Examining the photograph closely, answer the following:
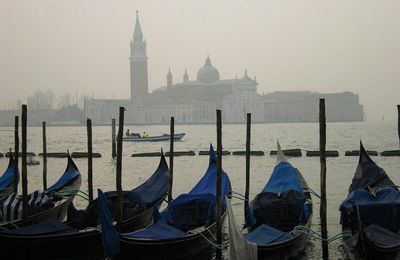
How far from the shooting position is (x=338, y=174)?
1630 cm

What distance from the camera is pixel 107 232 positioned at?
6.04 meters

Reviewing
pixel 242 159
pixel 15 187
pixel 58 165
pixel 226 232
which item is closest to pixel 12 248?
pixel 15 187

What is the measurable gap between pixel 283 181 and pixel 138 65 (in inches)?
3934

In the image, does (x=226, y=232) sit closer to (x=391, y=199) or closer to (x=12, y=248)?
(x=391, y=199)

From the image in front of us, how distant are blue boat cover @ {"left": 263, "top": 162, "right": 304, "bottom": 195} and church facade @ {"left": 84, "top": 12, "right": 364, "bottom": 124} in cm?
8581

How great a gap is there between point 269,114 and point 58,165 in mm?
87395

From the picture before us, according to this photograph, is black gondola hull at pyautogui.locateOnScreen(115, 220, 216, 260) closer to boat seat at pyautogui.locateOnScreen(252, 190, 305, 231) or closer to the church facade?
boat seat at pyautogui.locateOnScreen(252, 190, 305, 231)

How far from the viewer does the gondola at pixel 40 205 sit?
7512 mm

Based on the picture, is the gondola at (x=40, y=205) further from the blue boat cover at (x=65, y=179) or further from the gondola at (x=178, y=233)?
the gondola at (x=178, y=233)

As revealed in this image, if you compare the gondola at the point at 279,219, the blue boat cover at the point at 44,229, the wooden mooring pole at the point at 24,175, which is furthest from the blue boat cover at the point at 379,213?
the wooden mooring pole at the point at 24,175

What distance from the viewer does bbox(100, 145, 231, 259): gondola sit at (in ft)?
20.3

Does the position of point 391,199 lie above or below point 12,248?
above

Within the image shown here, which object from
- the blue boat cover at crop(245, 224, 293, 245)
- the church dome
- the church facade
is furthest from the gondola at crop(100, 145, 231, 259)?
the church dome

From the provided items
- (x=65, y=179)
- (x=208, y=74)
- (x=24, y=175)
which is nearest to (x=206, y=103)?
(x=208, y=74)
